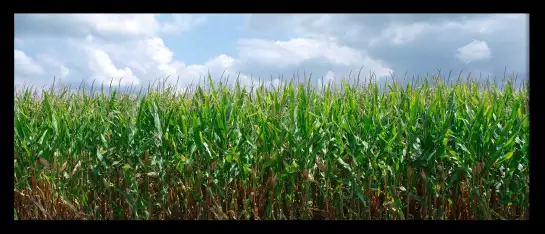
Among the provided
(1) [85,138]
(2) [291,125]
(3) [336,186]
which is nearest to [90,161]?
(1) [85,138]

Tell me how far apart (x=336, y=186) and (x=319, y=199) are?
0.24 metres

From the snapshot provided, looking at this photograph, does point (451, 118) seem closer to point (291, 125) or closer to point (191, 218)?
point (291, 125)

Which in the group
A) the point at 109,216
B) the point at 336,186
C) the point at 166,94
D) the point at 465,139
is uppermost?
the point at 166,94

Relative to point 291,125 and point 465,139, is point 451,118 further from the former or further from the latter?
point 291,125

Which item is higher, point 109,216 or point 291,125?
point 291,125

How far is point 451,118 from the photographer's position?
5.29m

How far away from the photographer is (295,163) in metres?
4.95

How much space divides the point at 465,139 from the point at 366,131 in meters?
1.08

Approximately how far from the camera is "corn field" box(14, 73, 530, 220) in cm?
504

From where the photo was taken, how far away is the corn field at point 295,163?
16.5 feet
